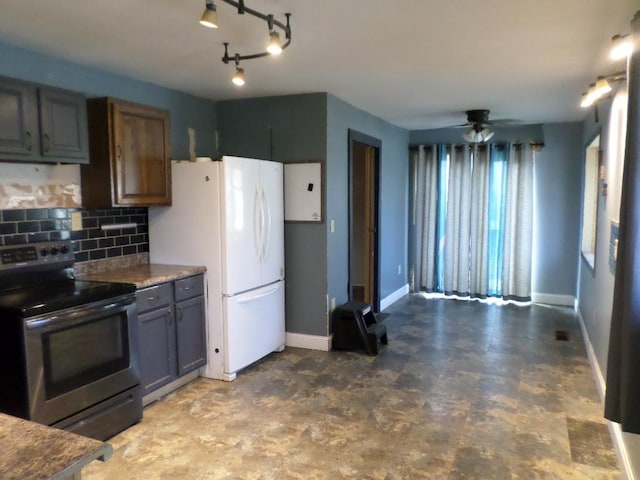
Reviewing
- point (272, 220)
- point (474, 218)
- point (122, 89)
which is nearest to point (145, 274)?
point (272, 220)

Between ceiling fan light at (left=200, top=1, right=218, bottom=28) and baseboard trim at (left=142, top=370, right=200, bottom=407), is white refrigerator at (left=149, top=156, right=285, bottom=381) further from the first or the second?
ceiling fan light at (left=200, top=1, right=218, bottom=28)

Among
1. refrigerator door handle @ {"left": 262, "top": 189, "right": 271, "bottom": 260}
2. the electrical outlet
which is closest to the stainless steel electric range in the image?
the electrical outlet

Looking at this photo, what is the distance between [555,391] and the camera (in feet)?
11.5

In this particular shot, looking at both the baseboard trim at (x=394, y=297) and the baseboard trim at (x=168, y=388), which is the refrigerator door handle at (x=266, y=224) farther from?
the baseboard trim at (x=394, y=297)

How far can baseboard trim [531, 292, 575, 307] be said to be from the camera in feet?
20.1

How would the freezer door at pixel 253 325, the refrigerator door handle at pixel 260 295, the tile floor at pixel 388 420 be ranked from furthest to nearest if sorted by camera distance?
1. the refrigerator door handle at pixel 260 295
2. the freezer door at pixel 253 325
3. the tile floor at pixel 388 420

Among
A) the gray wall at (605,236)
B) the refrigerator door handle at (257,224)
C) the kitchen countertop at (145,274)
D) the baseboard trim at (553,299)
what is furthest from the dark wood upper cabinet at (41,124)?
the baseboard trim at (553,299)

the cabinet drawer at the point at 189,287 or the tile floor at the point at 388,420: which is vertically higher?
the cabinet drawer at the point at 189,287

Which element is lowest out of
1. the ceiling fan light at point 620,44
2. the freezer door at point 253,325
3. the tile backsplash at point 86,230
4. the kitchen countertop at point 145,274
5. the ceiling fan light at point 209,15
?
the freezer door at point 253,325

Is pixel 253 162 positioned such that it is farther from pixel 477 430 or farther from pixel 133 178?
pixel 477 430

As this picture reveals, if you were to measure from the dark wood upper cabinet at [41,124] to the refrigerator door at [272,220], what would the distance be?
1.37 metres

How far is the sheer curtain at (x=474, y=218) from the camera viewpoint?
6.16 meters

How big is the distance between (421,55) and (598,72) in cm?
142

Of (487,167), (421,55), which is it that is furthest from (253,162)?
(487,167)
